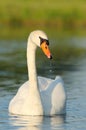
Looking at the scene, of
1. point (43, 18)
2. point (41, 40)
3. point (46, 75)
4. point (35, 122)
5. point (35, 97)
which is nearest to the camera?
point (35, 122)

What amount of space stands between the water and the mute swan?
188mm

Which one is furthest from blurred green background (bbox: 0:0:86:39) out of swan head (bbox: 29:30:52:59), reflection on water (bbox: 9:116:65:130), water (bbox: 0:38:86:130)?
reflection on water (bbox: 9:116:65:130)

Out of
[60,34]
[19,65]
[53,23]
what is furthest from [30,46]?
[53,23]

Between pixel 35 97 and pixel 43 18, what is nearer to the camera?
pixel 35 97

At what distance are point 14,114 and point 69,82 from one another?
16.5 ft

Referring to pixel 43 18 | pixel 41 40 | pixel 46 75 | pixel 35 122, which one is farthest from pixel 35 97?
pixel 43 18

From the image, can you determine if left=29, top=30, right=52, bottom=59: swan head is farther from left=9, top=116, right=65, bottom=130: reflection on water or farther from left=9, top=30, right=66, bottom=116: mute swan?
left=9, top=116, right=65, bottom=130: reflection on water

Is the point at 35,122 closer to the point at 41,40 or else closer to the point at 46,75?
the point at 41,40

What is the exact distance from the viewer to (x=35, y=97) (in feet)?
47.3

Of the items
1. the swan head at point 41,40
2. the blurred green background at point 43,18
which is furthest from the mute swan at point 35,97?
the blurred green background at point 43,18

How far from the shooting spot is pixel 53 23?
46656mm

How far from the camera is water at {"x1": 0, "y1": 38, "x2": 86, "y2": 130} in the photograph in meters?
13.5

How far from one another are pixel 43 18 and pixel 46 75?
2614cm

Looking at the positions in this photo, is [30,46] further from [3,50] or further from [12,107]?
[3,50]
